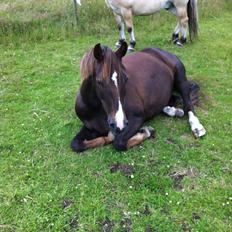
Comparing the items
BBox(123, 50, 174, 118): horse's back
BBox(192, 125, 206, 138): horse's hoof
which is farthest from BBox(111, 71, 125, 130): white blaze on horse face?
BBox(192, 125, 206, 138): horse's hoof

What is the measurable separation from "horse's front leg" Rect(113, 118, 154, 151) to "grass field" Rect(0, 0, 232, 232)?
9cm

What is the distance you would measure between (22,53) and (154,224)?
5.25 meters

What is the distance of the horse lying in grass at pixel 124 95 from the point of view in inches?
120

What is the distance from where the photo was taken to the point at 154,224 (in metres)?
2.82

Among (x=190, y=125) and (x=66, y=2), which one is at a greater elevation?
(x=66, y=2)

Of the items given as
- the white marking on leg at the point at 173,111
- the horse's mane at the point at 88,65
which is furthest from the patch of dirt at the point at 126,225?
the white marking on leg at the point at 173,111

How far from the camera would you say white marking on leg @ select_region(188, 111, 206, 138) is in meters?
3.99

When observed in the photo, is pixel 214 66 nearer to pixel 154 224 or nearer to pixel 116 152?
pixel 116 152

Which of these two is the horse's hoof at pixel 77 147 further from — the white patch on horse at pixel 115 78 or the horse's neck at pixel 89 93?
the white patch on horse at pixel 115 78

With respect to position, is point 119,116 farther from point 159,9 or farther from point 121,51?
point 159,9

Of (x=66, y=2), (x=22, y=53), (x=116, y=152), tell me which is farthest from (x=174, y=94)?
(x=66, y=2)

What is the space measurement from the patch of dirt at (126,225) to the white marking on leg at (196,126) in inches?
61.3

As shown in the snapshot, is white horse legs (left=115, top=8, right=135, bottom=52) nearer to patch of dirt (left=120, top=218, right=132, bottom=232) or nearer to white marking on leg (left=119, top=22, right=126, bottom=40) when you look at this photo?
white marking on leg (left=119, top=22, right=126, bottom=40)

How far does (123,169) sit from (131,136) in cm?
46
